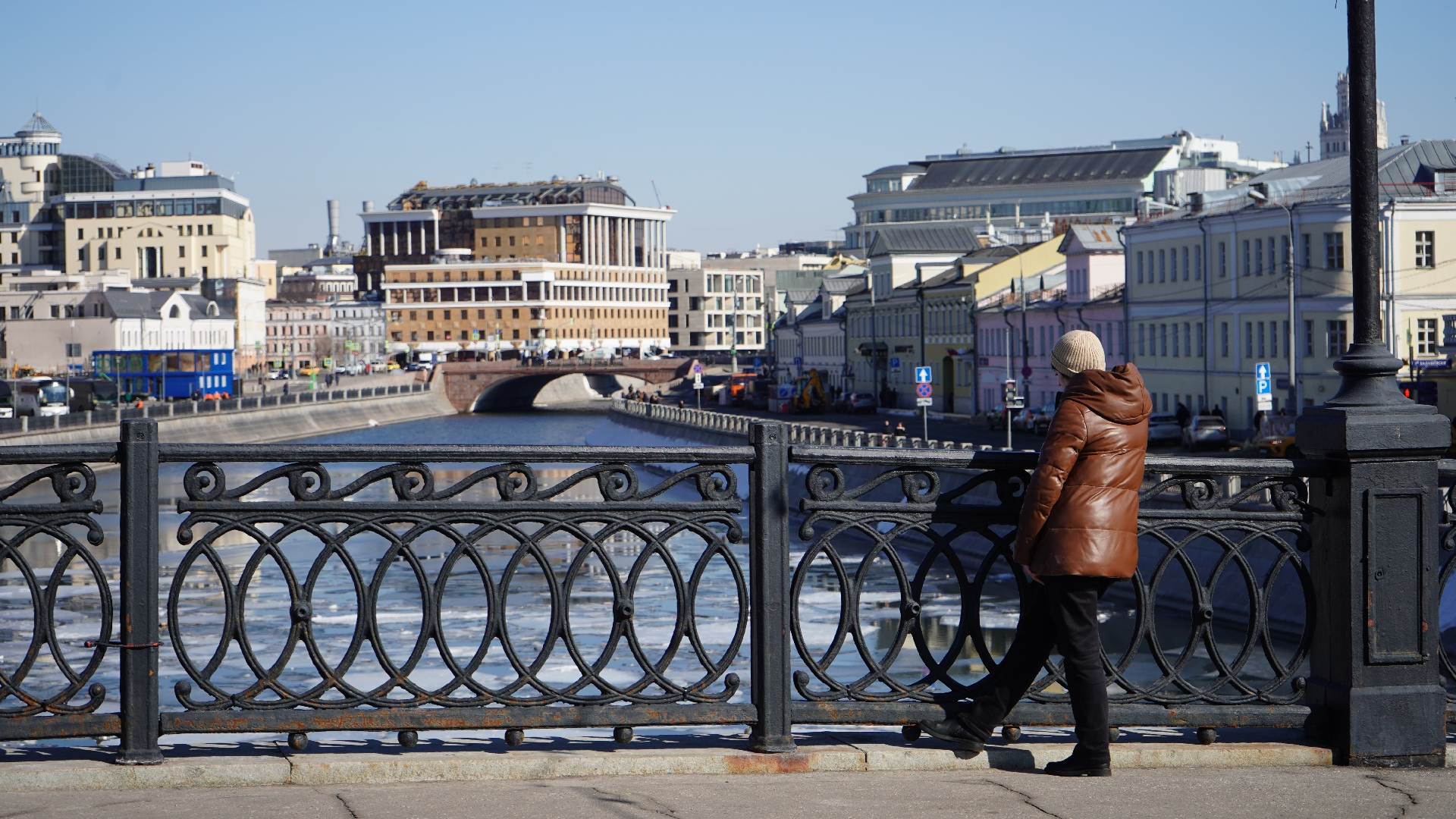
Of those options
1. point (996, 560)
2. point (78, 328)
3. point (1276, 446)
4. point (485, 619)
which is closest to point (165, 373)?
point (78, 328)

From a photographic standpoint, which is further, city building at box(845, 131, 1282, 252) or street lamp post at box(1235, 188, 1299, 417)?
city building at box(845, 131, 1282, 252)

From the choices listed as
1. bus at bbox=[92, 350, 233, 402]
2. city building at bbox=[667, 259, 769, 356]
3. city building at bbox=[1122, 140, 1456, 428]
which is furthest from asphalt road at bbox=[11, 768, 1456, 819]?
A: city building at bbox=[667, 259, 769, 356]

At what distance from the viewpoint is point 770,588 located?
539 cm

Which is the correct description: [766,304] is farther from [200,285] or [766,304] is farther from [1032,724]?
[1032,724]

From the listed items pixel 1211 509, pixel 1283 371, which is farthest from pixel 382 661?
pixel 1283 371

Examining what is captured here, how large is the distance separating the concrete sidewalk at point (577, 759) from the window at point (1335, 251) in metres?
43.3

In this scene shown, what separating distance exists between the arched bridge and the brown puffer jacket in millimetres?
119331

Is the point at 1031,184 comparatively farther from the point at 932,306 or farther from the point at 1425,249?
the point at 1425,249

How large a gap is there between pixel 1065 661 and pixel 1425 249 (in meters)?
44.5

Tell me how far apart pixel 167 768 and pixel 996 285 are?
241 feet

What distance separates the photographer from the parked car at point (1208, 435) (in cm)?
4453

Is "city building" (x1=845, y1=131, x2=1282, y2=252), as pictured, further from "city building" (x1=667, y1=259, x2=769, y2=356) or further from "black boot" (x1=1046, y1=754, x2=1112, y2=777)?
"black boot" (x1=1046, y1=754, x2=1112, y2=777)

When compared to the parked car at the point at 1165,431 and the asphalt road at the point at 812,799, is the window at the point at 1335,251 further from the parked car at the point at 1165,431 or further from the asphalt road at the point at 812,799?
the asphalt road at the point at 812,799

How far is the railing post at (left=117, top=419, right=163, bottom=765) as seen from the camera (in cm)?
509
